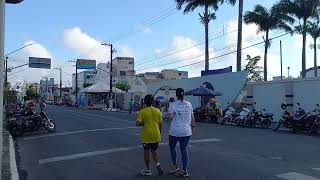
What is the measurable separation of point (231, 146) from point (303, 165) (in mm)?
4856

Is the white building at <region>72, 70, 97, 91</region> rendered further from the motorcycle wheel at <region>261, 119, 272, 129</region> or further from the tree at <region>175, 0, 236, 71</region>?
the motorcycle wheel at <region>261, 119, 272, 129</region>

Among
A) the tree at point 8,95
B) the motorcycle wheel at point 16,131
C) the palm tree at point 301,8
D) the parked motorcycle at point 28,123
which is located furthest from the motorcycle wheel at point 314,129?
the palm tree at point 301,8

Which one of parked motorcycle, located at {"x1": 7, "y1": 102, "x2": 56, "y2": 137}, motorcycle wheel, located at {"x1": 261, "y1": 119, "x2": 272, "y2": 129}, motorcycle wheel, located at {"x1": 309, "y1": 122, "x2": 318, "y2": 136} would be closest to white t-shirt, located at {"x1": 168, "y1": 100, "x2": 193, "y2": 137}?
parked motorcycle, located at {"x1": 7, "y1": 102, "x2": 56, "y2": 137}

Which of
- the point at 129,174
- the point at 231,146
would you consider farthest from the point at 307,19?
the point at 129,174

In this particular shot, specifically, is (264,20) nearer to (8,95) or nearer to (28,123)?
(8,95)

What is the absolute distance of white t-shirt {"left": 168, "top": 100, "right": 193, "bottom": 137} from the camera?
1055cm

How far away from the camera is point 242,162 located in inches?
515

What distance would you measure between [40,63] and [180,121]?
67222 mm

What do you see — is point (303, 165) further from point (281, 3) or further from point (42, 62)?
point (42, 62)

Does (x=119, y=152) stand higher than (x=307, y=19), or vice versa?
(x=307, y=19)

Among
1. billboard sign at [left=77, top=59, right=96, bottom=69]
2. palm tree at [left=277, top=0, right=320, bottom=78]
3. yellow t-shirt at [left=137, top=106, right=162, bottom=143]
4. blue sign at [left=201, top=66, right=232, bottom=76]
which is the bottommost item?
yellow t-shirt at [left=137, top=106, right=162, bottom=143]

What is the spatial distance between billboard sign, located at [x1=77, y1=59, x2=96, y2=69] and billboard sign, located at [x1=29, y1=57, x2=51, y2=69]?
21.8m

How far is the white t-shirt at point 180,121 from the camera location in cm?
1055

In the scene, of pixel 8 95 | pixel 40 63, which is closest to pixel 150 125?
pixel 8 95
